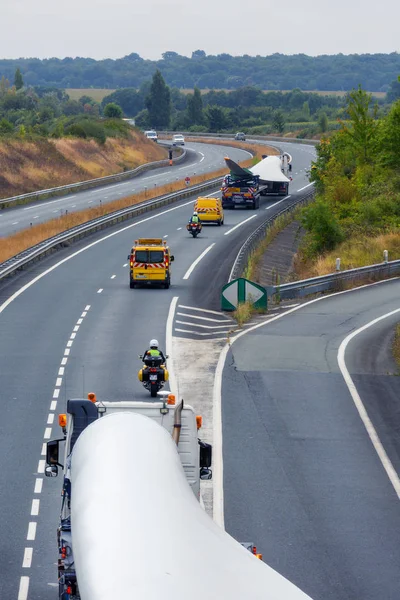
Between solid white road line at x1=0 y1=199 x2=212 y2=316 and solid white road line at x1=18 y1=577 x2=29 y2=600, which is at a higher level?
solid white road line at x1=18 y1=577 x2=29 y2=600

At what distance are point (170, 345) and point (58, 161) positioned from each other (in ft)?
269

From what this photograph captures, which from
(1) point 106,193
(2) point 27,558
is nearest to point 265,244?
(1) point 106,193

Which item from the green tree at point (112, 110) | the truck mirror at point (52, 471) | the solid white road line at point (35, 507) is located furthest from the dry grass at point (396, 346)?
the green tree at point (112, 110)

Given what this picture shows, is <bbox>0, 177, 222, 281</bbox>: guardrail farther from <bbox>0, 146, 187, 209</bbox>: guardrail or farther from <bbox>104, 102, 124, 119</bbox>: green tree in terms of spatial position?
<bbox>104, 102, 124, 119</bbox>: green tree

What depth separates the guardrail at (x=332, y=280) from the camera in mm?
45875

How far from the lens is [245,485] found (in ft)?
73.7

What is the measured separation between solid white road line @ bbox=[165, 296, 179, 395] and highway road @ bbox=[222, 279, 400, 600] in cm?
153

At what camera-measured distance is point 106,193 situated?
318 ft

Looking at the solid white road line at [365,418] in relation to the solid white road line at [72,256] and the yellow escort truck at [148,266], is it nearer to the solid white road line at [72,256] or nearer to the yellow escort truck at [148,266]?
the yellow escort truck at [148,266]

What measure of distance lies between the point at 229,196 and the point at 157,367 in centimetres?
5620

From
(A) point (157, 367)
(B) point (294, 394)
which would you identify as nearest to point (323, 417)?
(B) point (294, 394)

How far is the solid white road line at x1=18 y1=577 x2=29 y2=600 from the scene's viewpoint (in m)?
16.5

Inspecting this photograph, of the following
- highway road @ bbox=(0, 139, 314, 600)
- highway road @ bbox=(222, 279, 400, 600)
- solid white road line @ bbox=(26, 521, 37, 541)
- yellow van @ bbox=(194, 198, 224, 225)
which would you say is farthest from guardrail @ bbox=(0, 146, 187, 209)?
solid white road line @ bbox=(26, 521, 37, 541)

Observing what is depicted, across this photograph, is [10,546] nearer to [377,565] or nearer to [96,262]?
[377,565]
